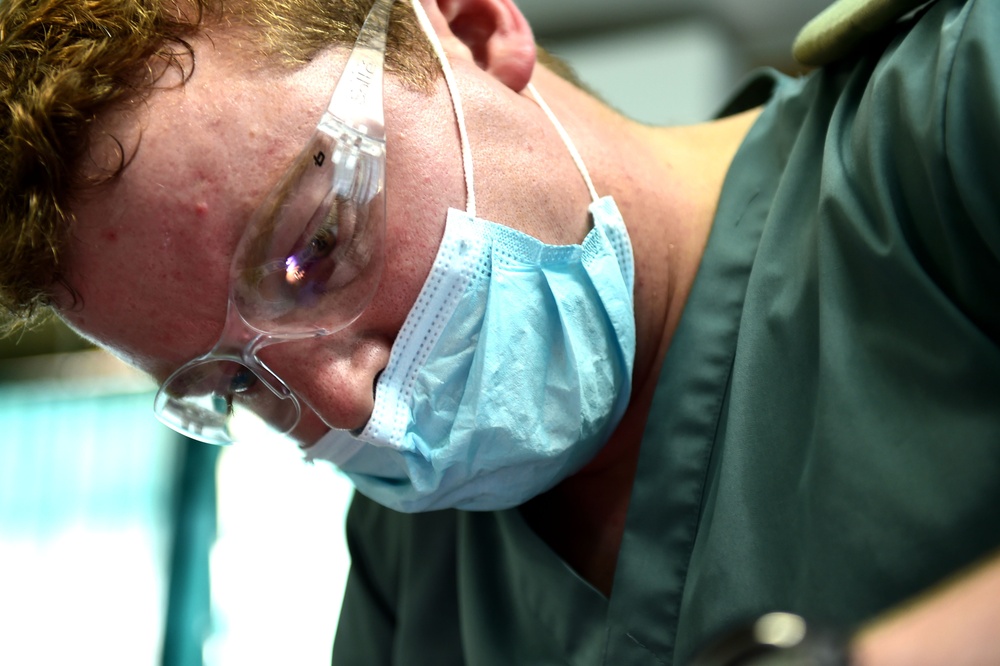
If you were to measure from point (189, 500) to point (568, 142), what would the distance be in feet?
9.03

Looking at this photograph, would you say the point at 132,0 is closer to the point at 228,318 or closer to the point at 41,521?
the point at 228,318

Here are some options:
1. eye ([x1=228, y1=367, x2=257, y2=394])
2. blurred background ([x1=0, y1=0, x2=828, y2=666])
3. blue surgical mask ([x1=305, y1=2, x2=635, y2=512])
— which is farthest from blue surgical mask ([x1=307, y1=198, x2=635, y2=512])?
blurred background ([x1=0, y1=0, x2=828, y2=666])

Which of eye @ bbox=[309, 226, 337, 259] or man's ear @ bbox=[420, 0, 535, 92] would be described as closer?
eye @ bbox=[309, 226, 337, 259]

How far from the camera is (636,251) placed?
3.07 ft

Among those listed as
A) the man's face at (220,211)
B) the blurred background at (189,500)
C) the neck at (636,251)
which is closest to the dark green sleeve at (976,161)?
the neck at (636,251)

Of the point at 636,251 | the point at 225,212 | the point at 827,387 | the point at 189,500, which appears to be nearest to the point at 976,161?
the point at 827,387

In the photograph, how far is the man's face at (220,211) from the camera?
0.79 metres

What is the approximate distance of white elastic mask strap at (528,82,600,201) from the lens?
0.92m

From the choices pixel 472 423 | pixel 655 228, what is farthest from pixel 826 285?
pixel 472 423

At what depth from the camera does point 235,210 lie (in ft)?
2.60

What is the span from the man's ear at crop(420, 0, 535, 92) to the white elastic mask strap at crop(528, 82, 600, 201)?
24 millimetres

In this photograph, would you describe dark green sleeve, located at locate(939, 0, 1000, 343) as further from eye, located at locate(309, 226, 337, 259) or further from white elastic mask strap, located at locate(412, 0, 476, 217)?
eye, located at locate(309, 226, 337, 259)

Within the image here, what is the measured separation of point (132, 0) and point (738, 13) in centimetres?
237

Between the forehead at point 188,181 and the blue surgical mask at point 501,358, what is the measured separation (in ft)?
0.55
